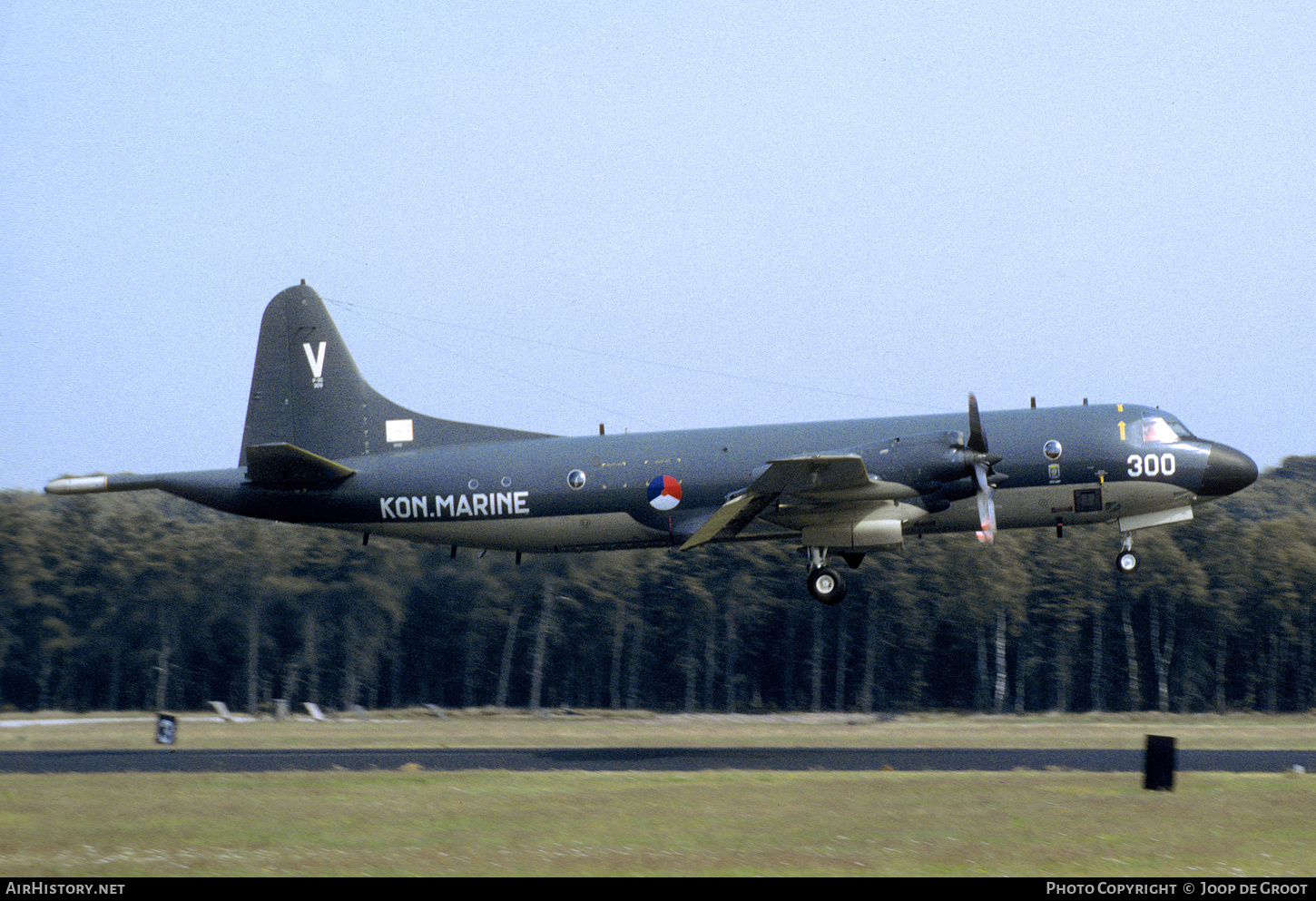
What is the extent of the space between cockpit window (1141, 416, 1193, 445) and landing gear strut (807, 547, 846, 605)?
8.42 metres

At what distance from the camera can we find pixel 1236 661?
78.5m

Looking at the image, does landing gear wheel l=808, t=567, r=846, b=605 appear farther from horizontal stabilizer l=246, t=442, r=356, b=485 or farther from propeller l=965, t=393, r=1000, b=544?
horizontal stabilizer l=246, t=442, r=356, b=485

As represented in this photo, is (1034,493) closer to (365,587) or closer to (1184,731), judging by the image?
(1184,731)

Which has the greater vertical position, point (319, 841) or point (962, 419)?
point (962, 419)

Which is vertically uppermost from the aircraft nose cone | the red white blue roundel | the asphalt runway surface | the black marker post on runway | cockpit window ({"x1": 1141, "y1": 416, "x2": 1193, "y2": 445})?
cockpit window ({"x1": 1141, "y1": 416, "x2": 1193, "y2": 445})

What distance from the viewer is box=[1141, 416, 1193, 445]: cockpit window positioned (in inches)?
1203

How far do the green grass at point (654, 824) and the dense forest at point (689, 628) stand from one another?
3647 centimetres

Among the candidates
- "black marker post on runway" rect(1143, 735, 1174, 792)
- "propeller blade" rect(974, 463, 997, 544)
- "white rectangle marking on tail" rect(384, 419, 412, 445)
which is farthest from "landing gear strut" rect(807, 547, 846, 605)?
"white rectangle marking on tail" rect(384, 419, 412, 445)

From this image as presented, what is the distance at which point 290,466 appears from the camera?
3048 cm

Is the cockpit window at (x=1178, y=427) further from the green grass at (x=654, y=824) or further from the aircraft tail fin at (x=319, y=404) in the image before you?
the aircraft tail fin at (x=319, y=404)

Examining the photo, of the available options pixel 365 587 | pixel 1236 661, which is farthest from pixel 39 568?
pixel 1236 661

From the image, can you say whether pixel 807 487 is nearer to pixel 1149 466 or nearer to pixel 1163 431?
pixel 1149 466

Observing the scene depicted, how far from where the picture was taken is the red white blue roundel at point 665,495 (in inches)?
1199
